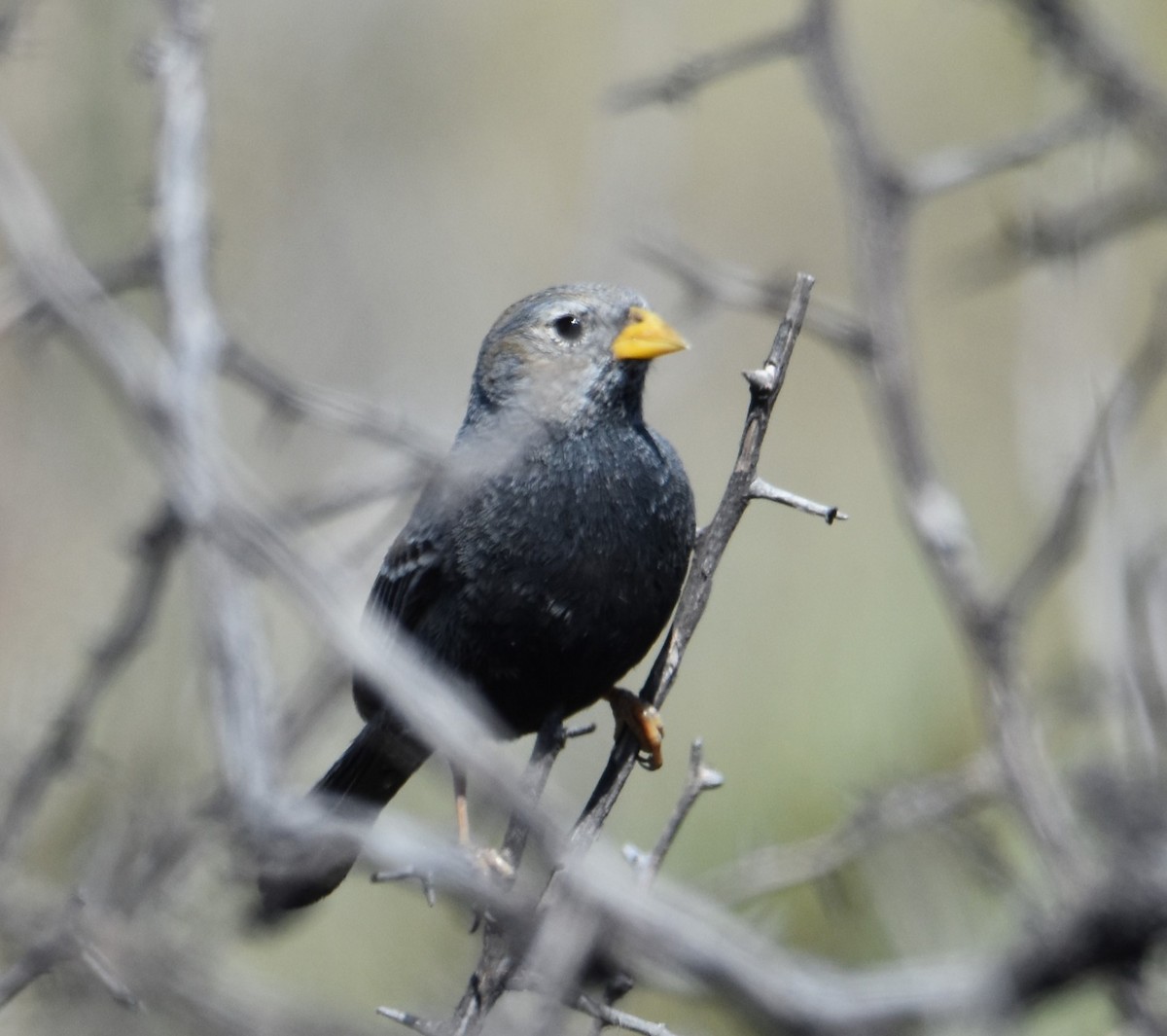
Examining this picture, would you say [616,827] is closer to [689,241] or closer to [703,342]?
[703,342]

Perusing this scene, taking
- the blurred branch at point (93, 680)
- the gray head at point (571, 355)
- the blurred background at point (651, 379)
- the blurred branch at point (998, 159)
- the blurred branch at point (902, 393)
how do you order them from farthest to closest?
the blurred background at point (651, 379) < the gray head at point (571, 355) < the blurred branch at point (998, 159) < the blurred branch at point (93, 680) < the blurred branch at point (902, 393)

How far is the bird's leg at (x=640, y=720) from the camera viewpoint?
3.73 m

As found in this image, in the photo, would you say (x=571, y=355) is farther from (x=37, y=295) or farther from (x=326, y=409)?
(x=37, y=295)

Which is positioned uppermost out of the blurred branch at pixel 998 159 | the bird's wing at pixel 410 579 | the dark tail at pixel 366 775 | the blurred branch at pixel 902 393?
the blurred branch at pixel 998 159

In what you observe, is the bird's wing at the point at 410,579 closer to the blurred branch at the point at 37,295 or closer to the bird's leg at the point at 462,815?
the bird's leg at the point at 462,815

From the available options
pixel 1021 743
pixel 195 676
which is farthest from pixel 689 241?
pixel 1021 743

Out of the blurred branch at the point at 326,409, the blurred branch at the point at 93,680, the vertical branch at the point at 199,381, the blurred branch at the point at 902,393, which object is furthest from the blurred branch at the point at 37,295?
the blurred branch at the point at 902,393

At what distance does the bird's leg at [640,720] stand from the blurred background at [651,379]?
1.93ft

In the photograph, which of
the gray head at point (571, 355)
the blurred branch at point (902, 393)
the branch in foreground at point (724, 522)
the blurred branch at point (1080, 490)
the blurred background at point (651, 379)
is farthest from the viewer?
the blurred background at point (651, 379)

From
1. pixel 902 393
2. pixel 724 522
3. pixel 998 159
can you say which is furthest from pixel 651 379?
pixel 724 522

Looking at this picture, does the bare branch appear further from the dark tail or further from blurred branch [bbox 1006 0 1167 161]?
blurred branch [bbox 1006 0 1167 161]

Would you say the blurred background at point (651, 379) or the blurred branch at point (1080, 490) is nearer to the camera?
the blurred branch at point (1080, 490)

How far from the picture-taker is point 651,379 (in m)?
4.58

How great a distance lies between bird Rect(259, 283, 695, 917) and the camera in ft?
12.7
